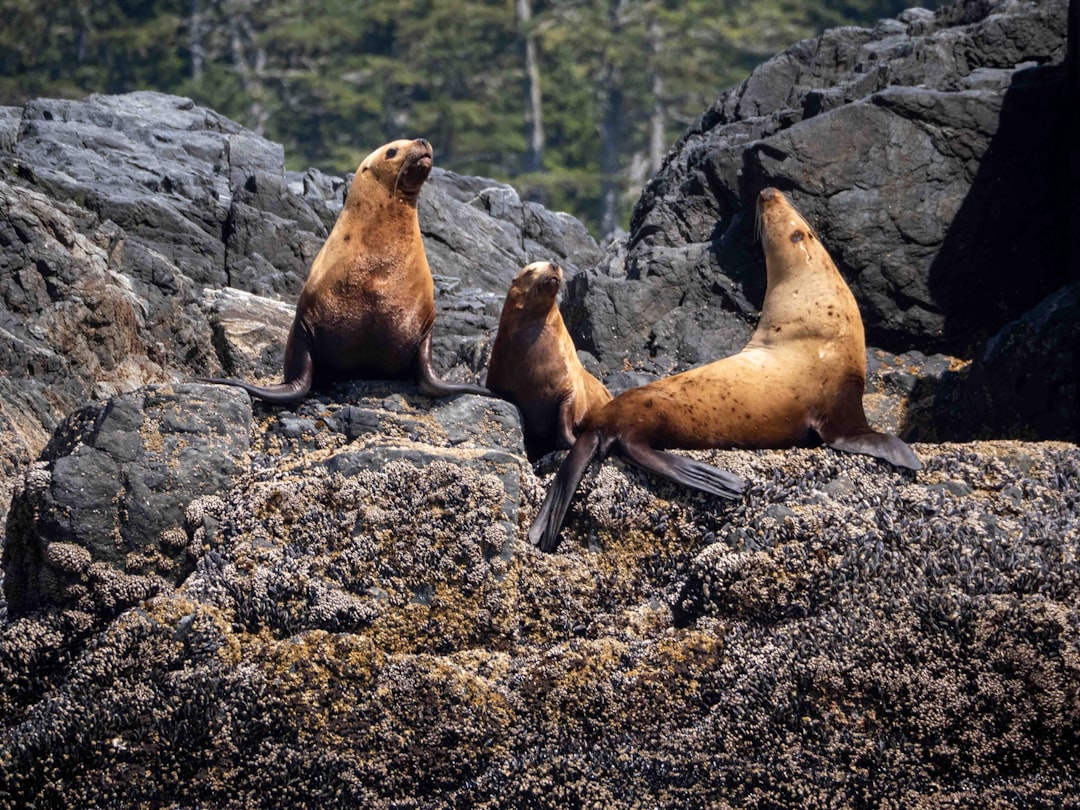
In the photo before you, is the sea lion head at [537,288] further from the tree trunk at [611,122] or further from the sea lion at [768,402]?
the tree trunk at [611,122]

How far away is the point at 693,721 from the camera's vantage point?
167 inches

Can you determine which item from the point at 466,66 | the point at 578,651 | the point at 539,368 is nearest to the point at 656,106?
the point at 466,66

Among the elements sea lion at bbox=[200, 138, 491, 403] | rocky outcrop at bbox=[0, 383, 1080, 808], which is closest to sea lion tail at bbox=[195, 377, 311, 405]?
sea lion at bbox=[200, 138, 491, 403]

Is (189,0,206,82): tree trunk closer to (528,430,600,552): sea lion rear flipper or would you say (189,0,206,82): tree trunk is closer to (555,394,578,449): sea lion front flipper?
(555,394,578,449): sea lion front flipper

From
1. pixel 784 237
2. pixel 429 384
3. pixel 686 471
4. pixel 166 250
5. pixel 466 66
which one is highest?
pixel 784 237

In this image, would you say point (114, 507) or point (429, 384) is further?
point (429, 384)

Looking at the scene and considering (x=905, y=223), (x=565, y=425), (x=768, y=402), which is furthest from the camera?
(x=905, y=223)

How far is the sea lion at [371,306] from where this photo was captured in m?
6.05

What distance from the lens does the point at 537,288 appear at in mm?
6359

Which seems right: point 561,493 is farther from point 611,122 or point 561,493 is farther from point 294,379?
point 611,122

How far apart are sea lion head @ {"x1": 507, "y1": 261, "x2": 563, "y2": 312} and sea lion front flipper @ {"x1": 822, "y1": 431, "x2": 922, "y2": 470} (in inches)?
69.7

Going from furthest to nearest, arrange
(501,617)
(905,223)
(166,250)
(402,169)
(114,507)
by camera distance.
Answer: (166,250)
(905,223)
(402,169)
(114,507)
(501,617)

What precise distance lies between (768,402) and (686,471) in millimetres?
768

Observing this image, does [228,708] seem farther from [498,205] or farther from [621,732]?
[498,205]
